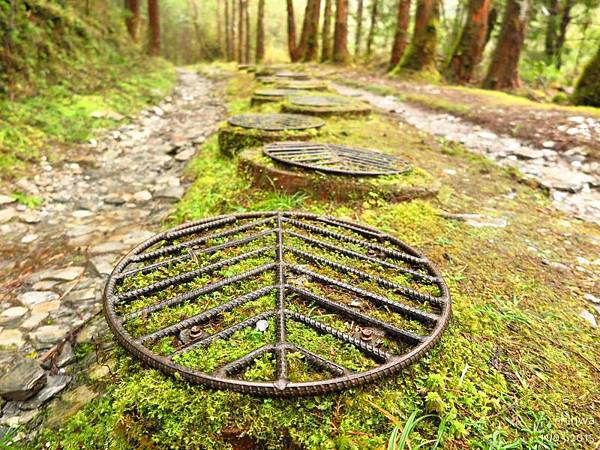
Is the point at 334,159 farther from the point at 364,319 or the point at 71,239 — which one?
the point at 71,239

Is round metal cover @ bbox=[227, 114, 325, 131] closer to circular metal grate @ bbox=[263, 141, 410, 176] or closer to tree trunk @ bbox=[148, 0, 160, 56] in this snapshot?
circular metal grate @ bbox=[263, 141, 410, 176]

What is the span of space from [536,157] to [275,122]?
3.19 metres

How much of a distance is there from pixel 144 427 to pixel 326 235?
1417mm

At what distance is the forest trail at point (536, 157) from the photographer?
379 cm

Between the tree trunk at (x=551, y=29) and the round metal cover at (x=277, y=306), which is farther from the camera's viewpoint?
the tree trunk at (x=551, y=29)

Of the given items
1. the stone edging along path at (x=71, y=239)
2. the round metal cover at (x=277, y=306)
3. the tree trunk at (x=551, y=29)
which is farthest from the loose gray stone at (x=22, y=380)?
the tree trunk at (x=551, y=29)

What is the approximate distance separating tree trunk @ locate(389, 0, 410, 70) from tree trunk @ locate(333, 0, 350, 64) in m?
3.20

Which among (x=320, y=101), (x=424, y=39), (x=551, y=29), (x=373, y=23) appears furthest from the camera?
(x=373, y=23)

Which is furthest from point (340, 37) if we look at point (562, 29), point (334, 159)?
point (334, 159)

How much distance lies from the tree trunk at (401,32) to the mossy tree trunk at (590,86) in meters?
5.78

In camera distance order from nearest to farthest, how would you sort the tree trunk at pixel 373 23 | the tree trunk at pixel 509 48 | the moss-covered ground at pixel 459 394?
the moss-covered ground at pixel 459 394 → the tree trunk at pixel 509 48 → the tree trunk at pixel 373 23

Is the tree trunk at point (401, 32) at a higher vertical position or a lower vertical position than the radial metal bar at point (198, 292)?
higher

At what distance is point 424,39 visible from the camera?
34.4 feet

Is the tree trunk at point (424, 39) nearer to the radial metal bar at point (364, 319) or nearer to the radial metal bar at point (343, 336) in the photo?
the radial metal bar at point (364, 319)
